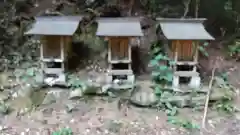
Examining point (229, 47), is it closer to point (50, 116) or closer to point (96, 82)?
point (96, 82)

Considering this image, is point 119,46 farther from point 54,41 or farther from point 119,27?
point 54,41

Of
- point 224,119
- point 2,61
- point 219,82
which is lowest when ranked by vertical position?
point 224,119

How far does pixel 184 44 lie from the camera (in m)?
5.21

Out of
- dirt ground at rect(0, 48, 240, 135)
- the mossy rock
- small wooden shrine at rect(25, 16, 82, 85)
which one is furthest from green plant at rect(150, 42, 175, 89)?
small wooden shrine at rect(25, 16, 82, 85)

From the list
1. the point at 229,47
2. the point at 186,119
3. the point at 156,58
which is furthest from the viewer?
the point at 229,47

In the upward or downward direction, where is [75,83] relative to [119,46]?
downward

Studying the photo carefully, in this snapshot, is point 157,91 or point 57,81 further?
point 57,81

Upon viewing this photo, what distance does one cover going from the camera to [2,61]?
6.39 metres

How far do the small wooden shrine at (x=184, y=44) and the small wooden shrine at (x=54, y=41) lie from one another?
1987 mm

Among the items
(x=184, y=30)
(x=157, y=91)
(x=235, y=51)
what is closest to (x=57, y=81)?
(x=157, y=91)

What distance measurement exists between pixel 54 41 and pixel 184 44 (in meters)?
2.73

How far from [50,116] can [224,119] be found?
3.48 m

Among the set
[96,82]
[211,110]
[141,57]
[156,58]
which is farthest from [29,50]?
[211,110]

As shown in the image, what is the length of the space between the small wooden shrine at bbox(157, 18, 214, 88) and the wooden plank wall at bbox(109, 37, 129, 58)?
2.72 ft
